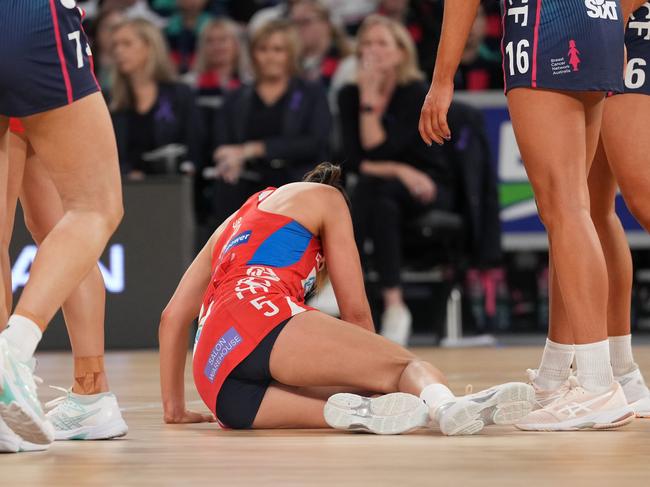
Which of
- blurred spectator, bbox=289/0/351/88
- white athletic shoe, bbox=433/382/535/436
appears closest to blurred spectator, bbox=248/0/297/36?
blurred spectator, bbox=289/0/351/88

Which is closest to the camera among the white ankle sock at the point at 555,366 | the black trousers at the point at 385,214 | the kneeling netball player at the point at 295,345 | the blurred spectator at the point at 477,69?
the kneeling netball player at the point at 295,345

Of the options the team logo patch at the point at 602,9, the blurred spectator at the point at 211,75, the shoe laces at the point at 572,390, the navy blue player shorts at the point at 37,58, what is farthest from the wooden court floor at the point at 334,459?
the blurred spectator at the point at 211,75

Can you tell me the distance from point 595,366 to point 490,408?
408 mm

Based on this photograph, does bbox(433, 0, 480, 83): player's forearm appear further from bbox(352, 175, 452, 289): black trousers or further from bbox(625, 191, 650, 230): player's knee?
bbox(352, 175, 452, 289): black trousers

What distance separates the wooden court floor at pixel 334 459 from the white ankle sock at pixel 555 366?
254 mm

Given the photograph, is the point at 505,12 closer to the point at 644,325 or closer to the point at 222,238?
the point at 222,238

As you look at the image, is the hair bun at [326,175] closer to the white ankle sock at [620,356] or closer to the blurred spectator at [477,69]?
the white ankle sock at [620,356]

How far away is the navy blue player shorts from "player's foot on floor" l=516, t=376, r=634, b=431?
139 centimetres

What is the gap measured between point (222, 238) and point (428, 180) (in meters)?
3.71

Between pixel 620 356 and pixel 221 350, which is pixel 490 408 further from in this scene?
pixel 620 356

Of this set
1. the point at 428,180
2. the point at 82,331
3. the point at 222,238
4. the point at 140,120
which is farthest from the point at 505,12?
the point at 140,120

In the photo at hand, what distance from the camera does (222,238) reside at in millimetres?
3549

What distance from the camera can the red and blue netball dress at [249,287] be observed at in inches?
125

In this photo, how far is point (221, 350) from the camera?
3201 millimetres
